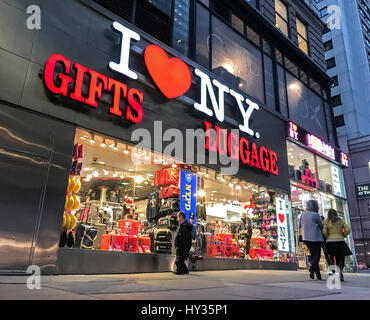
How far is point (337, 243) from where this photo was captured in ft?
21.7

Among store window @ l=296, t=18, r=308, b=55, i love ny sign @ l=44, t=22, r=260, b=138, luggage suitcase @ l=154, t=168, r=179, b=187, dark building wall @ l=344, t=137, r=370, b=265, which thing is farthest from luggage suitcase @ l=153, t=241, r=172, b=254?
dark building wall @ l=344, t=137, r=370, b=265

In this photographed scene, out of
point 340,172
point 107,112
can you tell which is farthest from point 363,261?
point 107,112

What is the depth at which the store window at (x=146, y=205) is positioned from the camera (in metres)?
7.73

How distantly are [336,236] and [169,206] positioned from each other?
461 cm

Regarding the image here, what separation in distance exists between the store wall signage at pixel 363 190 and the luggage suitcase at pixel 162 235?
2573cm

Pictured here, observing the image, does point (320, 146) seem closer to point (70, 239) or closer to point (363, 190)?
point (70, 239)

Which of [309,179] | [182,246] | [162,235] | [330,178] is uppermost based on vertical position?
[330,178]

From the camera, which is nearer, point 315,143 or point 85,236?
point 85,236

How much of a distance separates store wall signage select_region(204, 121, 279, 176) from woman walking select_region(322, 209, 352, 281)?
455cm

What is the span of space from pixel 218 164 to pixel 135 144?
11.2 feet

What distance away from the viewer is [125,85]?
26.7 ft

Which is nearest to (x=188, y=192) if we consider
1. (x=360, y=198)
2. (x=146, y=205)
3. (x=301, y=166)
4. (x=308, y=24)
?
(x=146, y=205)

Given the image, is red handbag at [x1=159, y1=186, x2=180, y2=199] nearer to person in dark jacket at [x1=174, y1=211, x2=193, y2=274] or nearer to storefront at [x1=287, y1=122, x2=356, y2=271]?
person in dark jacket at [x1=174, y1=211, x2=193, y2=274]

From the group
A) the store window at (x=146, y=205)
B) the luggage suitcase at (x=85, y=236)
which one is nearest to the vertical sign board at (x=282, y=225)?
the store window at (x=146, y=205)
